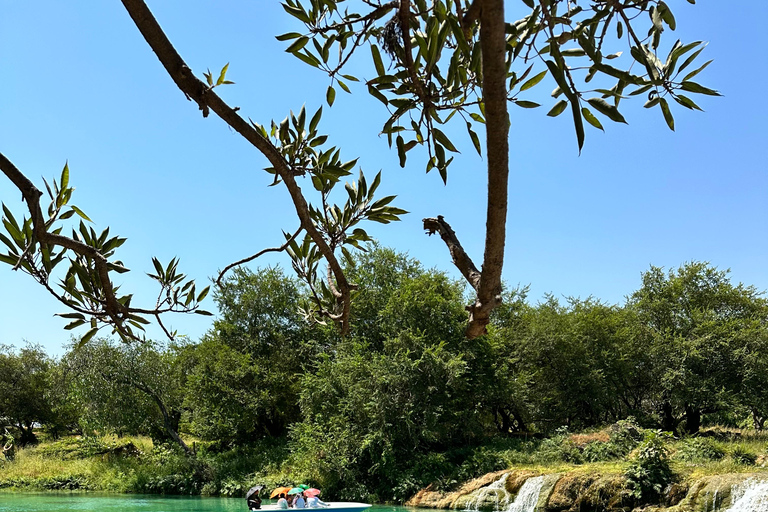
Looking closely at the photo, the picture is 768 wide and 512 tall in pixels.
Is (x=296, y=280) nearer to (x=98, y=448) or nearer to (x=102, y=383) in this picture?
(x=102, y=383)

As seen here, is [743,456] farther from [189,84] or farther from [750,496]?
[189,84]

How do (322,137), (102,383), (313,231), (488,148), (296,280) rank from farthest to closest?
(296,280) → (102,383) → (322,137) → (313,231) → (488,148)

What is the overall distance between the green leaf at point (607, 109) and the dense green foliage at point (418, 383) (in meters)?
16.3

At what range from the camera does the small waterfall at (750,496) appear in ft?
36.9

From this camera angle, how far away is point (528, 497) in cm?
1500

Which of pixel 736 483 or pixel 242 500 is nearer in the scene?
pixel 736 483

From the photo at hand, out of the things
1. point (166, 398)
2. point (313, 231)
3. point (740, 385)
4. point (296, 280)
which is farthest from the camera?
point (296, 280)

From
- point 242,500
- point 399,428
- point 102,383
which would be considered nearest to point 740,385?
point 399,428

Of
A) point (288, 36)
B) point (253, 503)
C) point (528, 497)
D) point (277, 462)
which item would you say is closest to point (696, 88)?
point (288, 36)

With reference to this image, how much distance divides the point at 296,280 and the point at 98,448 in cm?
1180

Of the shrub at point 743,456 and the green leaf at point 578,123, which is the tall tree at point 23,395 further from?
the green leaf at point 578,123

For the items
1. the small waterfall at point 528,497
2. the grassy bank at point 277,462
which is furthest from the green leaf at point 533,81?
the small waterfall at point 528,497

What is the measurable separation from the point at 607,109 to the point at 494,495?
16.3 m

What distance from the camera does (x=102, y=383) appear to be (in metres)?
24.5
